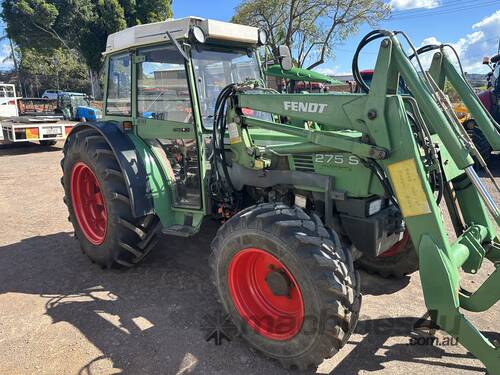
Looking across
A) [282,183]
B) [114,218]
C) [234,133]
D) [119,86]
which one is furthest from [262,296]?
[119,86]

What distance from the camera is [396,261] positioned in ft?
12.1

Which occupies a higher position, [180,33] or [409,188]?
[180,33]

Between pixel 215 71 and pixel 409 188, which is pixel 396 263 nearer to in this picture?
pixel 409 188

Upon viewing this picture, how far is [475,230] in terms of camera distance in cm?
277

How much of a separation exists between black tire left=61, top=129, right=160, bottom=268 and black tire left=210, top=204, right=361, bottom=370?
1.25 meters

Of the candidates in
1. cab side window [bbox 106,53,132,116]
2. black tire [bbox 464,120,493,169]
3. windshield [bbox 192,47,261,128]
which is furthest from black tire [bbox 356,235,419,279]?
black tire [bbox 464,120,493,169]

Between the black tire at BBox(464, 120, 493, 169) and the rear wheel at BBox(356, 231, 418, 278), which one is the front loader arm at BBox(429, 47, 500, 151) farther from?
the black tire at BBox(464, 120, 493, 169)

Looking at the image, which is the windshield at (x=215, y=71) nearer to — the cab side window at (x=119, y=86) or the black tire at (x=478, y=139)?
the cab side window at (x=119, y=86)

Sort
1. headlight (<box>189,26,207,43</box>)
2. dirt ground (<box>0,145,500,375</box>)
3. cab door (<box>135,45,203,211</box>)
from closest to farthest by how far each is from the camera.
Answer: dirt ground (<box>0,145,500,375</box>), headlight (<box>189,26,207,43</box>), cab door (<box>135,45,203,211</box>)

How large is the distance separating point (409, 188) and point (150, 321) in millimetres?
2202

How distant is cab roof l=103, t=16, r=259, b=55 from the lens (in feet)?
10.9

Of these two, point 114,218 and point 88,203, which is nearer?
point 114,218

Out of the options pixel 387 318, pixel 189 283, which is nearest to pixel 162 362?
pixel 189 283

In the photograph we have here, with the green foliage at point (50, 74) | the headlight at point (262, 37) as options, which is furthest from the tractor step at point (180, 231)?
the green foliage at point (50, 74)
